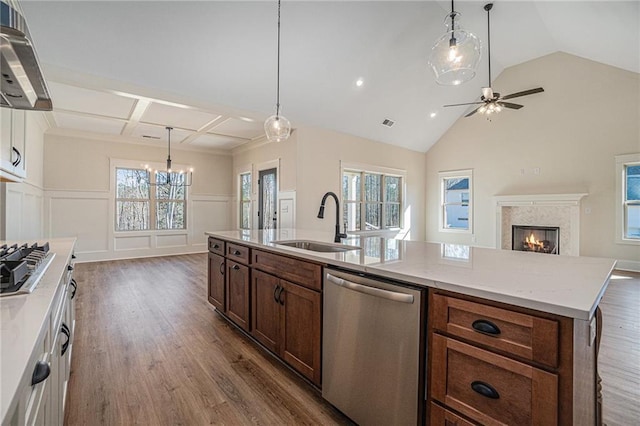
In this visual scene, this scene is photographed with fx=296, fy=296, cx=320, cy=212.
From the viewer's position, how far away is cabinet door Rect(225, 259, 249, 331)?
2.56 metres

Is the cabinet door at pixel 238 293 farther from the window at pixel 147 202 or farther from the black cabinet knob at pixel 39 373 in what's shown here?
the window at pixel 147 202

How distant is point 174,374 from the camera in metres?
2.15

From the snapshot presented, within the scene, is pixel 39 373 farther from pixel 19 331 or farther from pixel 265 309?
pixel 265 309

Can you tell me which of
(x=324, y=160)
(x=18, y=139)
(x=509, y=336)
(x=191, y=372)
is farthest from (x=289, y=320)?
(x=324, y=160)

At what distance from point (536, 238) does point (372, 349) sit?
692 cm

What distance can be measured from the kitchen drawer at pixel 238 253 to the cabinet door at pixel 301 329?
0.60 meters

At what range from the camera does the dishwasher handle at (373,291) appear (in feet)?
4.30

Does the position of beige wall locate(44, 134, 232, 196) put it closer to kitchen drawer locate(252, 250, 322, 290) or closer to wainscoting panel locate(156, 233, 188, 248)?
wainscoting panel locate(156, 233, 188, 248)

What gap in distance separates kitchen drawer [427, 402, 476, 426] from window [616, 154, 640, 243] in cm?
672

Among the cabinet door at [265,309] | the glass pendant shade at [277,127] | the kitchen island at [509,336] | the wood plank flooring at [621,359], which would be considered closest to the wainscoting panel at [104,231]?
the glass pendant shade at [277,127]

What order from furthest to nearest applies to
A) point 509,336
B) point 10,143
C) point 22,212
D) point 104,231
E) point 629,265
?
point 104,231, point 629,265, point 22,212, point 10,143, point 509,336

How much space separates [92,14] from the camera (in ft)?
9.92

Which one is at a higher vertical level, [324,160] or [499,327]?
[324,160]

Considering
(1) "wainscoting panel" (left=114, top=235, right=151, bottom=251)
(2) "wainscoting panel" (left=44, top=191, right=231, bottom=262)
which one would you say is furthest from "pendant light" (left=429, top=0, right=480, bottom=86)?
(1) "wainscoting panel" (left=114, top=235, right=151, bottom=251)
